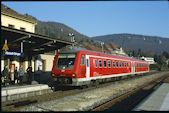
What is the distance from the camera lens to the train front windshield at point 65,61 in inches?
547

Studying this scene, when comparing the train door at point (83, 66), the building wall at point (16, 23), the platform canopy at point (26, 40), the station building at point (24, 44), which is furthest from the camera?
the building wall at point (16, 23)

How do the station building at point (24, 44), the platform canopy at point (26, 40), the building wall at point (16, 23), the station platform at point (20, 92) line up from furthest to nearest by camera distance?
1. the building wall at point (16, 23)
2. the station building at point (24, 44)
3. the platform canopy at point (26, 40)
4. the station platform at point (20, 92)

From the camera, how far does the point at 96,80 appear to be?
16.0 meters

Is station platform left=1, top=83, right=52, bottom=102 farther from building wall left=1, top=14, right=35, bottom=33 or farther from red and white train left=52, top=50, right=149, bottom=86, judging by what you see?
building wall left=1, top=14, right=35, bottom=33

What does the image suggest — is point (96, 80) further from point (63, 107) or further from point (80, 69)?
point (63, 107)

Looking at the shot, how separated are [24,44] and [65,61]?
4079 millimetres

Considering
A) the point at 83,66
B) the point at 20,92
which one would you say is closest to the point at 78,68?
the point at 83,66

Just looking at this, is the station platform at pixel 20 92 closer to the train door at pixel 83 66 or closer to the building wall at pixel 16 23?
the train door at pixel 83 66

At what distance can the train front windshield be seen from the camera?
1389 cm

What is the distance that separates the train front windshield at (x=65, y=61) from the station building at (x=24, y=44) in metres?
1.65

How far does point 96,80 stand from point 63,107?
23.4ft

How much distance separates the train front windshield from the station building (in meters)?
1.65

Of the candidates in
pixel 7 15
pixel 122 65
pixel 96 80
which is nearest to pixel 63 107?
pixel 96 80

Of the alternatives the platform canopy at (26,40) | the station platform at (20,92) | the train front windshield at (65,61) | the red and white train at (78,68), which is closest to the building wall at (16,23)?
the platform canopy at (26,40)
